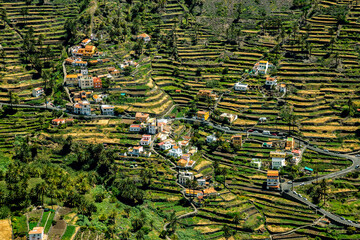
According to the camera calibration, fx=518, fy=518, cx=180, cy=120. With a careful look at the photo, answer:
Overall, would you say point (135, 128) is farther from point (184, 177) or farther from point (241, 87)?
point (241, 87)

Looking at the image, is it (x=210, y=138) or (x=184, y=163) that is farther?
(x=210, y=138)

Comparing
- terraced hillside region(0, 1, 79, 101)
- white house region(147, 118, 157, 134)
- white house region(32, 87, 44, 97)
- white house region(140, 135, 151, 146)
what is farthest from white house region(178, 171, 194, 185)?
terraced hillside region(0, 1, 79, 101)

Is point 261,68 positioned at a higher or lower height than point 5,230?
higher

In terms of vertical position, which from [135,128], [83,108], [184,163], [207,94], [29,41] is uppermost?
[29,41]

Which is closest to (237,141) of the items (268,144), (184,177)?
(268,144)

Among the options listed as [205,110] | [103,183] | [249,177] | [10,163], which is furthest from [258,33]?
[10,163]

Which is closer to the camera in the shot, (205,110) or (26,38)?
(205,110)

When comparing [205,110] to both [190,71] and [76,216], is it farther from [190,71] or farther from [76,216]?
[76,216]
